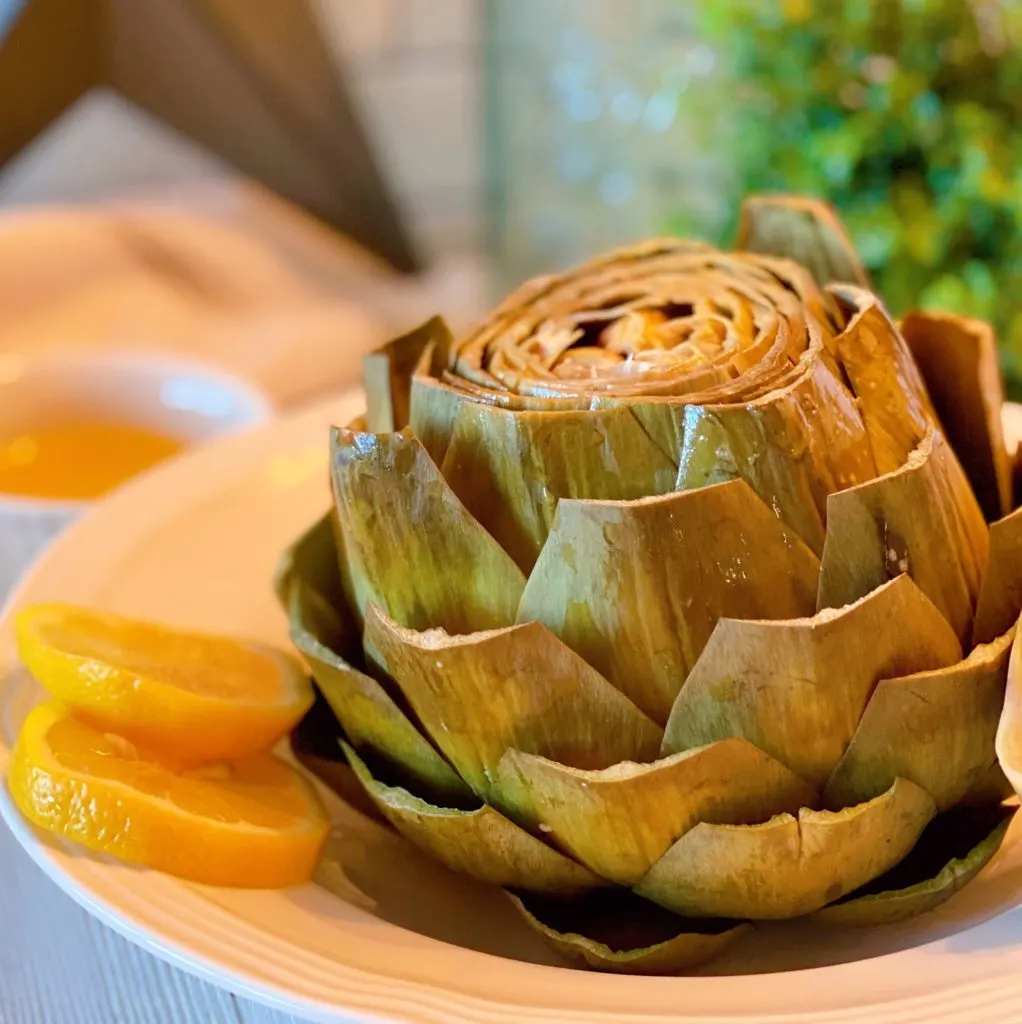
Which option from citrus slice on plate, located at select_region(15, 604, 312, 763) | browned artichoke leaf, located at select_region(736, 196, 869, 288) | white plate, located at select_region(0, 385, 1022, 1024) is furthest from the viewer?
browned artichoke leaf, located at select_region(736, 196, 869, 288)

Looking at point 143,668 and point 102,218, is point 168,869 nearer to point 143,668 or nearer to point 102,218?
point 143,668

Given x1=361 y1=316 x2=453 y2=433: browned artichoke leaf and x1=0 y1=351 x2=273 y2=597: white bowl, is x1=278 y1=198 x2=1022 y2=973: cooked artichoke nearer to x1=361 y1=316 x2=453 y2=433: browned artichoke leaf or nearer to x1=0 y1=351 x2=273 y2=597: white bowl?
x1=361 y1=316 x2=453 y2=433: browned artichoke leaf

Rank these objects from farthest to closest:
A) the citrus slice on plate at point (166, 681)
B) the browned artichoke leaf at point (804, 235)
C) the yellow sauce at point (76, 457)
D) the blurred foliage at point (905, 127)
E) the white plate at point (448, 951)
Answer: the blurred foliage at point (905, 127) < the yellow sauce at point (76, 457) < the browned artichoke leaf at point (804, 235) < the citrus slice on plate at point (166, 681) < the white plate at point (448, 951)

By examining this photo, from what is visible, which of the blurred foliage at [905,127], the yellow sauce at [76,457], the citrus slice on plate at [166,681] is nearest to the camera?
the citrus slice on plate at [166,681]

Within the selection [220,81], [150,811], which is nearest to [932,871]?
[150,811]

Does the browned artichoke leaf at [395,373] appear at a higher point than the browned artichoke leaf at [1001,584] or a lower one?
higher

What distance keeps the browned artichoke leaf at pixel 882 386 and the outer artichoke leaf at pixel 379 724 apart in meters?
0.21

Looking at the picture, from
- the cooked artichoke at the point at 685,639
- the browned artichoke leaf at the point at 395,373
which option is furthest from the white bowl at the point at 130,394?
the cooked artichoke at the point at 685,639

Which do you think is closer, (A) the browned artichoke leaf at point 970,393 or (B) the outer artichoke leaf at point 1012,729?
(B) the outer artichoke leaf at point 1012,729

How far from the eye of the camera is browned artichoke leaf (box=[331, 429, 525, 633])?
0.45m

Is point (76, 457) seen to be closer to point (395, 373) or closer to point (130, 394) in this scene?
Answer: point (130, 394)

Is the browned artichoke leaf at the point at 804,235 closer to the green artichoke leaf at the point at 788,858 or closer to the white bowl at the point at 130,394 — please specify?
the green artichoke leaf at the point at 788,858

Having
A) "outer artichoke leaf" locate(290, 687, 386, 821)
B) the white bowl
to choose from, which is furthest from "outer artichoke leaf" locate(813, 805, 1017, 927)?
the white bowl

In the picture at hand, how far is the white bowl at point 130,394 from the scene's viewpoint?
951 millimetres
